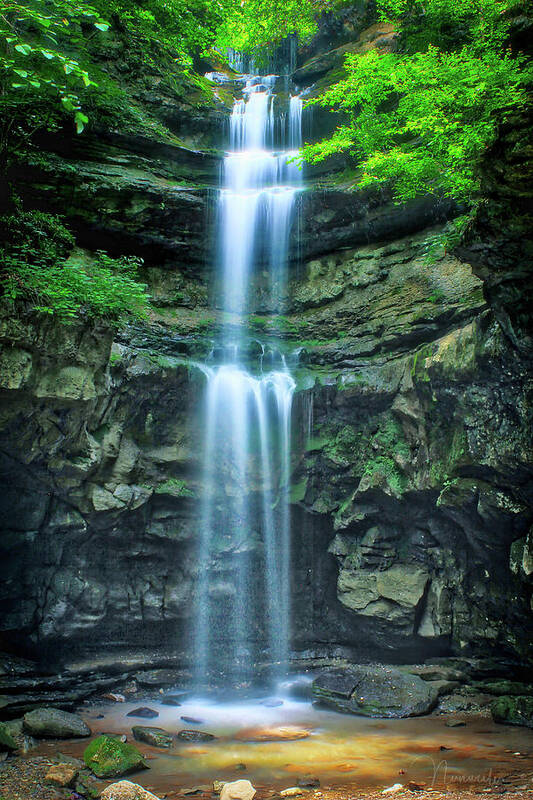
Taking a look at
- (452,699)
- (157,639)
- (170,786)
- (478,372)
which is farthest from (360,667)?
(478,372)

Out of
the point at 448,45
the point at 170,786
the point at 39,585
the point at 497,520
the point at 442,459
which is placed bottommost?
the point at 170,786

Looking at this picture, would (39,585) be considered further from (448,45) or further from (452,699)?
(448,45)

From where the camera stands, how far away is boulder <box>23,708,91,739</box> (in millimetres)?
7832

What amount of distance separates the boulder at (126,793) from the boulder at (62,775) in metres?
1.13

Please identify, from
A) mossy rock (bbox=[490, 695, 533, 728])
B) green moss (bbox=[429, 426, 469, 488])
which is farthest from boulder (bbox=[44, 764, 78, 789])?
green moss (bbox=[429, 426, 469, 488])

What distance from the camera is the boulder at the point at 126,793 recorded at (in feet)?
17.3

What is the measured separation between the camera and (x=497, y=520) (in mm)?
8734

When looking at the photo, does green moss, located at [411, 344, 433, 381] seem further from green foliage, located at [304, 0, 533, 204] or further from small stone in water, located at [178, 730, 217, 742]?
small stone in water, located at [178, 730, 217, 742]

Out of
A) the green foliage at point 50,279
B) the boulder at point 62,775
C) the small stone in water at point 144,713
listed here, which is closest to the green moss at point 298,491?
the small stone in water at point 144,713

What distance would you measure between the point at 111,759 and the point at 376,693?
4904mm

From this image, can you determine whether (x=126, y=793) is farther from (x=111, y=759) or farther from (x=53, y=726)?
(x=53, y=726)

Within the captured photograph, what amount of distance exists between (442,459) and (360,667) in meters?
4.74

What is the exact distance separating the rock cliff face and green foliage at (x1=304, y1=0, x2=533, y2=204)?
184 cm

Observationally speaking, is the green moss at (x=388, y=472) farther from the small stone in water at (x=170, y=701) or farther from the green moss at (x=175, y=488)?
the small stone in water at (x=170, y=701)
